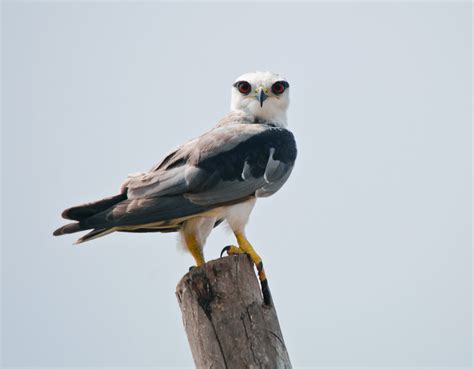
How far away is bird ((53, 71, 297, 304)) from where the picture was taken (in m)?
6.37

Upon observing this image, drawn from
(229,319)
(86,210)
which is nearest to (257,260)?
(229,319)

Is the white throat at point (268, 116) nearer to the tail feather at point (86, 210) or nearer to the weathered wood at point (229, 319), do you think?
the tail feather at point (86, 210)

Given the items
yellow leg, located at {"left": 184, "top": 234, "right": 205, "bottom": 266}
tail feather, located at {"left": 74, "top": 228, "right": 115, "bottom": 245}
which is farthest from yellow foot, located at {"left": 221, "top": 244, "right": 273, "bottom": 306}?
tail feather, located at {"left": 74, "top": 228, "right": 115, "bottom": 245}

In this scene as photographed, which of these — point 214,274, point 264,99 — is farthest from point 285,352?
point 264,99

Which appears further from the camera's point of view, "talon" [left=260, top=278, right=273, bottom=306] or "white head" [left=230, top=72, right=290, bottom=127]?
"white head" [left=230, top=72, right=290, bottom=127]

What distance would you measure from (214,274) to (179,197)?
4.36 ft

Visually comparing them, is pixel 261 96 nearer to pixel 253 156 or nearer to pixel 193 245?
pixel 253 156

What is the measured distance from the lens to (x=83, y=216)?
625cm

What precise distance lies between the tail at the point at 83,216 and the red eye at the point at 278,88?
2797 millimetres

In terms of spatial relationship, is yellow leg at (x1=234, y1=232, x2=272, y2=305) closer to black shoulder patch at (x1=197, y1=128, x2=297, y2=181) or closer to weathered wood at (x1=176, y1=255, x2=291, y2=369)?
weathered wood at (x1=176, y1=255, x2=291, y2=369)

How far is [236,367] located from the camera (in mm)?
5094

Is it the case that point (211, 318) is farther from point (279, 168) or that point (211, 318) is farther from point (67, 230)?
point (279, 168)

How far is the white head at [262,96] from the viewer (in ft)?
27.3

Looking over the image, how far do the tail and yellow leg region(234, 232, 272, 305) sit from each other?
1272 mm
